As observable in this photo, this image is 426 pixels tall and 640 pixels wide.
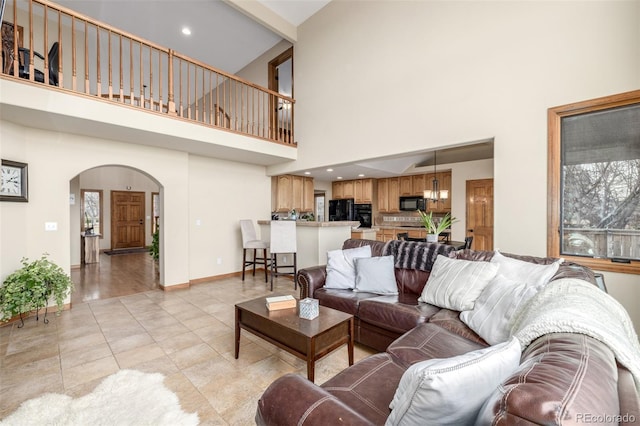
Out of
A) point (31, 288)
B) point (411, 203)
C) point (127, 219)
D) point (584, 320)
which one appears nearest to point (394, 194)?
point (411, 203)

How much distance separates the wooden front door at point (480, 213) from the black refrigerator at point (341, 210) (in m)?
3.04

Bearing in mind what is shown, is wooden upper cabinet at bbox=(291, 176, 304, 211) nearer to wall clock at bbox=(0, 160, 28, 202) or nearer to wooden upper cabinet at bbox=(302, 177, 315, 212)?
wooden upper cabinet at bbox=(302, 177, 315, 212)

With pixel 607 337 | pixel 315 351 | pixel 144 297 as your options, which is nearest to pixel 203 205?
pixel 144 297

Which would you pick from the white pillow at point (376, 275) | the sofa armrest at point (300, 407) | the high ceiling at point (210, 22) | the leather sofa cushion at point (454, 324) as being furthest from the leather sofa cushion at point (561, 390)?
the high ceiling at point (210, 22)

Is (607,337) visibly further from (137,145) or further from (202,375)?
(137,145)

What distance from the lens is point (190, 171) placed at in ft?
16.2

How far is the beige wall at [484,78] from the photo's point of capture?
2.40 m

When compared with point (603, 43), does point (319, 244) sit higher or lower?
lower

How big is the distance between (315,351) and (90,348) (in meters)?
2.28

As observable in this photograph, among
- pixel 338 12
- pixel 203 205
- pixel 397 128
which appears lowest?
pixel 203 205

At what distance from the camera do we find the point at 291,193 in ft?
21.4

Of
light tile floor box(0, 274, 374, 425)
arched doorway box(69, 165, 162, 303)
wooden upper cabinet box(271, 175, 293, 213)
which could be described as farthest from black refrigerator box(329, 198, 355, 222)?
light tile floor box(0, 274, 374, 425)

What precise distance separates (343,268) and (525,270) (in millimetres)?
1651

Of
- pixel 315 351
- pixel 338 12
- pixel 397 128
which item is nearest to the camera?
pixel 315 351
